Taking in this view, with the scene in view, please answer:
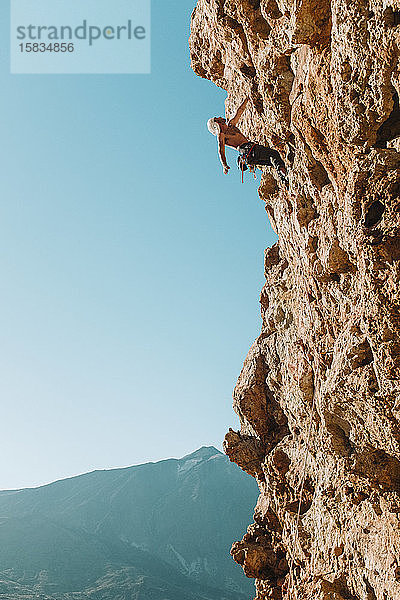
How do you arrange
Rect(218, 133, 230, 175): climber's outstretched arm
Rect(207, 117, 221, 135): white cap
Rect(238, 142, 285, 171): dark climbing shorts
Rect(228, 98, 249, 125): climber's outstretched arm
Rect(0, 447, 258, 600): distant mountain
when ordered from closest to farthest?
Rect(238, 142, 285, 171): dark climbing shorts < Rect(228, 98, 249, 125): climber's outstretched arm < Rect(218, 133, 230, 175): climber's outstretched arm < Rect(207, 117, 221, 135): white cap < Rect(0, 447, 258, 600): distant mountain

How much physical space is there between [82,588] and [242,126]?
367 ft

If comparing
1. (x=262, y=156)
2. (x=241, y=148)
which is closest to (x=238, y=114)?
(x=241, y=148)

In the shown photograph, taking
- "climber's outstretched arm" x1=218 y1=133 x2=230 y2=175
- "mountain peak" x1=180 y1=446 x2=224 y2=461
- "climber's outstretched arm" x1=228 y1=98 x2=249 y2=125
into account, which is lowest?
"mountain peak" x1=180 y1=446 x2=224 y2=461

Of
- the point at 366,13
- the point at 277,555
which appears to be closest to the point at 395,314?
the point at 366,13

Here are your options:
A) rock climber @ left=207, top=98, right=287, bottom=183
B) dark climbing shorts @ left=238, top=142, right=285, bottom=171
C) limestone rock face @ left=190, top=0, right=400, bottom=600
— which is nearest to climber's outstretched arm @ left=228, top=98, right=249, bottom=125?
rock climber @ left=207, top=98, right=287, bottom=183

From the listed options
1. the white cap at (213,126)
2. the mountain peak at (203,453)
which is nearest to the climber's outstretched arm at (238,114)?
the white cap at (213,126)

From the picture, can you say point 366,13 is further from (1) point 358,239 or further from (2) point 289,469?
(2) point 289,469

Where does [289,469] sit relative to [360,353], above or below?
below

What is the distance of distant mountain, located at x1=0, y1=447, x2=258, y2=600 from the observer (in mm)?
108625

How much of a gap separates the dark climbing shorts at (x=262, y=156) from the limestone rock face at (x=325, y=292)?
0.37m

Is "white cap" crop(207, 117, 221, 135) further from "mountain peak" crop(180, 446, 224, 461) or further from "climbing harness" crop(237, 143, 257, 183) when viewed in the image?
"mountain peak" crop(180, 446, 224, 461)

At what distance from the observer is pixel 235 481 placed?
515 feet

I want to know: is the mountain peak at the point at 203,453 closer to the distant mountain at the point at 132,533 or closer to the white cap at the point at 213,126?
the distant mountain at the point at 132,533

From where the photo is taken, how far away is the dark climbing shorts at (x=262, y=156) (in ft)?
54.3
